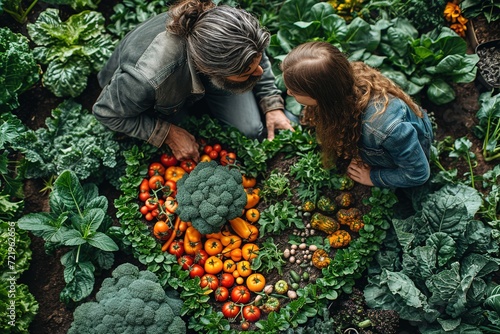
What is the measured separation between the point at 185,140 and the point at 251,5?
1.32m

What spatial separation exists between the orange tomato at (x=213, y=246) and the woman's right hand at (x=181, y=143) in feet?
2.01

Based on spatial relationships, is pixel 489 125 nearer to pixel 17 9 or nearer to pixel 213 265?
pixel 213 265

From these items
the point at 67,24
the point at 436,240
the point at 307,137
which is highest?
the point at 67,24

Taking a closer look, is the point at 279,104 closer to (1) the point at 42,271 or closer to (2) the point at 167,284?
(2) the point at 167,284

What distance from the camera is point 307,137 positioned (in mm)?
3629

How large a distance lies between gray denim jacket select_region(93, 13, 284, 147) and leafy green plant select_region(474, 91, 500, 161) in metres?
2.09

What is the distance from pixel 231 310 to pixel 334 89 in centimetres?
153

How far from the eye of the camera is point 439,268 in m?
3.36

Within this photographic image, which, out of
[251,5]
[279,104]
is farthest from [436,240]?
[251,5]

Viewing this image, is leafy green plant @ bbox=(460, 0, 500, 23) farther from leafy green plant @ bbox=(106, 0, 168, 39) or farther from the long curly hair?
leafy green plant @ bbox=(106, 0, 168, 39)

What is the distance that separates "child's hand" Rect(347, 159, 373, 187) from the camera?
343 centimetres

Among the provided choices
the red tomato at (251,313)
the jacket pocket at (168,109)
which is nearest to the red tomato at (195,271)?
the red tomato at (251,313)

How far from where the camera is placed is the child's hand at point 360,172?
3.43 metres

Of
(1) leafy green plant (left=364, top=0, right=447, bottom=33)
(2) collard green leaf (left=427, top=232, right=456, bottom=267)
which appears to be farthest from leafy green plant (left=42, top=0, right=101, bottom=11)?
(2) collard green leaf (left=427, top=232, right=456, bottom=267)
